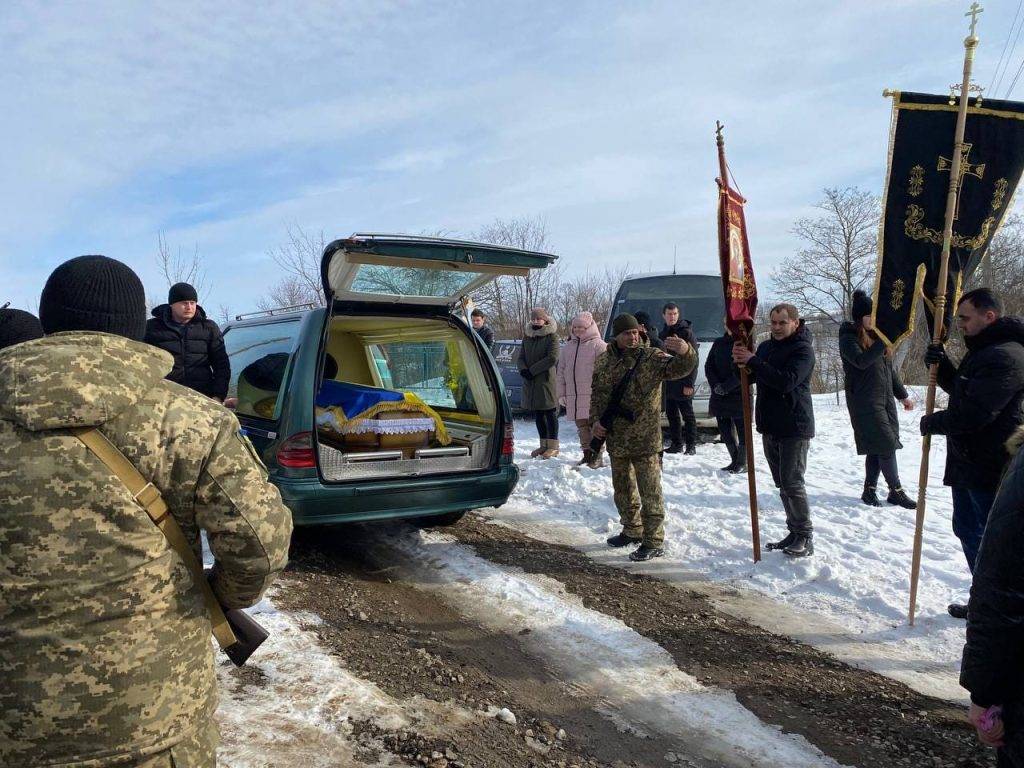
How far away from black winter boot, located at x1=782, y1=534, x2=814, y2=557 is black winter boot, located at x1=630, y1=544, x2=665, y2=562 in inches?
35.9

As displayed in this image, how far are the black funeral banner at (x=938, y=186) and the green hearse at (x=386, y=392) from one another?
2.28 meters

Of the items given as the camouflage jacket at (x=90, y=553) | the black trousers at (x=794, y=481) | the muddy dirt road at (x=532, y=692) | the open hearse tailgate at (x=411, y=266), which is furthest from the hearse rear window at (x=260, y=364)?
the black trousers at (x=794, y=481)

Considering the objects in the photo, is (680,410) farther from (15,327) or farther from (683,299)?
(15,327)

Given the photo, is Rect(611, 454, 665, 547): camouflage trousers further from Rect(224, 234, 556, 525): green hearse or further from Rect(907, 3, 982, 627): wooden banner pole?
Rect(907, 3, 982, 627): wooden banner pole

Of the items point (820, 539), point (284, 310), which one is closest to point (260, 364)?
point (284, 310)

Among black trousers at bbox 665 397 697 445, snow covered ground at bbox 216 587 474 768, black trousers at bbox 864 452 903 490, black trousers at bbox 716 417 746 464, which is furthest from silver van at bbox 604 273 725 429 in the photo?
snow covered ground at bbox 216 587 474 768

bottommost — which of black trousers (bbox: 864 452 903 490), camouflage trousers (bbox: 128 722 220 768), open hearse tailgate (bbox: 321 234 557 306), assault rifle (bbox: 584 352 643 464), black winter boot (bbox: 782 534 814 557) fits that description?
black winter boot (bbox: 782 534 814 557)

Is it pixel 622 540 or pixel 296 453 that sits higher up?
pixel 296 453

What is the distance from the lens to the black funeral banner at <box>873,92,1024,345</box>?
172 inches

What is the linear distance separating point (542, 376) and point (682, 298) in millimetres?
3001

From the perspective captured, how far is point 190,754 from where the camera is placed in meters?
1.65

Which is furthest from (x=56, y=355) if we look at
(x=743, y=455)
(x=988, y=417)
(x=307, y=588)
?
(x=743, y=455)

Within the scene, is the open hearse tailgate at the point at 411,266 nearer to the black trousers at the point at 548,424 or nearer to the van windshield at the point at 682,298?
the black trousers at the point at 548,424

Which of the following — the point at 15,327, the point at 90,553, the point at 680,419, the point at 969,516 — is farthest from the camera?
the point at 680,419
